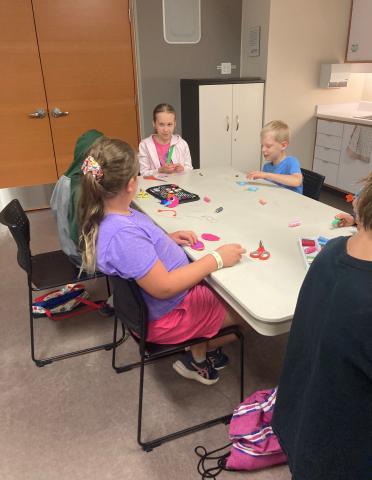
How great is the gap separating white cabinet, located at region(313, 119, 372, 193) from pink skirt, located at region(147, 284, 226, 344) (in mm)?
2858

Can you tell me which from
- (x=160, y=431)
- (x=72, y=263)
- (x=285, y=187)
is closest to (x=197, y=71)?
(x=285, y=187)

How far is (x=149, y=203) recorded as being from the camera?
220cm

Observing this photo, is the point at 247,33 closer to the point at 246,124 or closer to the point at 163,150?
the point at 246,124

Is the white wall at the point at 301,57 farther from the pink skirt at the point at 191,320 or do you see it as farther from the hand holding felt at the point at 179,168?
the pink skirt at the point at 191,320

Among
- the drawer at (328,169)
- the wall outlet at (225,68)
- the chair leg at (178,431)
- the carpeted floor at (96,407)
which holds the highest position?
the wall outlet at (225,68)

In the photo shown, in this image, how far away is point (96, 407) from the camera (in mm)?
1759

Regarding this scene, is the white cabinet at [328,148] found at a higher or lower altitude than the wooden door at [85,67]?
lower

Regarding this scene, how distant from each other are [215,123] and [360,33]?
5.88 feet

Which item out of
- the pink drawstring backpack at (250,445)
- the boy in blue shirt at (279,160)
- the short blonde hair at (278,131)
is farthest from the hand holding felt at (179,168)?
the pink drawstring backpack at (250,445)

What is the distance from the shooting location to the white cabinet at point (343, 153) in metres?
3.93

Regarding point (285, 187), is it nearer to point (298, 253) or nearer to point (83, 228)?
point (298, 253)

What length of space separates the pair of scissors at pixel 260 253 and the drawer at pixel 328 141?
3.21 m

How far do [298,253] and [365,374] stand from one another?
737mm

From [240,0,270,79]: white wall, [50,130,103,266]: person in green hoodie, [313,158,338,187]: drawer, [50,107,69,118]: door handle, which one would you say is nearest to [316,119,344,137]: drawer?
[313,158,338,187]: drawer
